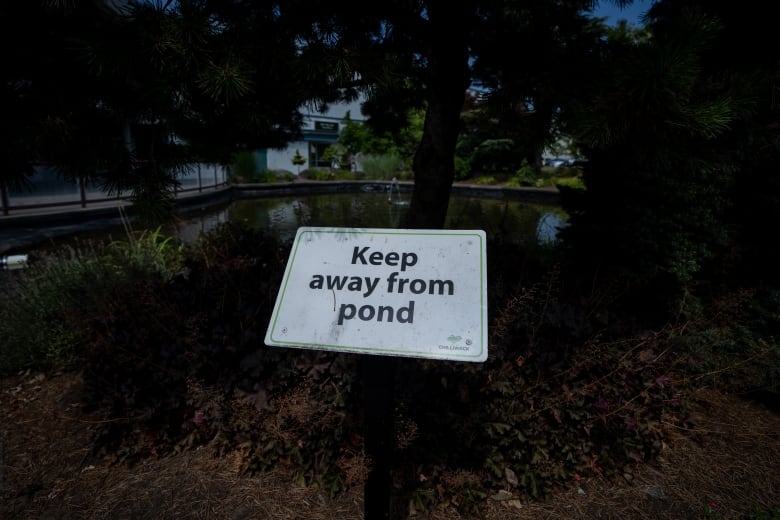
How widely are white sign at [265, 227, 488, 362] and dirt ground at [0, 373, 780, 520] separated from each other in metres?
1.13

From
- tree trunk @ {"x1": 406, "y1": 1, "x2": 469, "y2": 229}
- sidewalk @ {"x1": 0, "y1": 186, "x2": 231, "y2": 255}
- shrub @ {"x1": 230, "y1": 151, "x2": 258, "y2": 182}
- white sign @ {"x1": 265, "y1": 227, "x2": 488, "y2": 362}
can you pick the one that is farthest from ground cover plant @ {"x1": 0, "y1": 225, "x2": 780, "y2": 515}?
shrub @ {"x1": 230, "y1": 151, "x2": 258, "y2": 182}

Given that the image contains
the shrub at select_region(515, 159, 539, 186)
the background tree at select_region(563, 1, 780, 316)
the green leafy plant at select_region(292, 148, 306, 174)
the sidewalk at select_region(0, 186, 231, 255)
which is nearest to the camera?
the background tree at select_region(563, 1, 780, 316)

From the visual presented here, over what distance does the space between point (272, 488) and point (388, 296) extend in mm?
1386

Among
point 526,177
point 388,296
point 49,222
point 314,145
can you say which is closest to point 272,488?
point 388,296

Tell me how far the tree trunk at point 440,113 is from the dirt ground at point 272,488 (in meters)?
1.83

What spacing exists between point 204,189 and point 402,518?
17.2 meters

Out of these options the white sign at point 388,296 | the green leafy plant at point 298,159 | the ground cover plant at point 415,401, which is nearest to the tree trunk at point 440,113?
the ground cover plant at point 415,401

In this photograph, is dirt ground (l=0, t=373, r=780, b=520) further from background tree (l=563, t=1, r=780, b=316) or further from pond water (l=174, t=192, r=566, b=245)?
pond water (l=174, t=192, r=566, b=245)

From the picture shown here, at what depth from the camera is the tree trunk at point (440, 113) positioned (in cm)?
215

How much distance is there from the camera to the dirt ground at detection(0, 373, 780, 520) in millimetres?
1900

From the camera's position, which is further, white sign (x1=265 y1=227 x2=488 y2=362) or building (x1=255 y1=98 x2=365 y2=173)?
building (x1=255 y1=98 x2=365 y2=173)

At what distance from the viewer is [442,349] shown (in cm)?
121

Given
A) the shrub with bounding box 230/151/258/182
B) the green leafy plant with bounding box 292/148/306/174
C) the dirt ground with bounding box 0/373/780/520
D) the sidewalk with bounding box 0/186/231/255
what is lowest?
the dirt ground with bounding box 0/373/780/520

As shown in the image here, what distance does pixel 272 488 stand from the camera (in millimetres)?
2014
